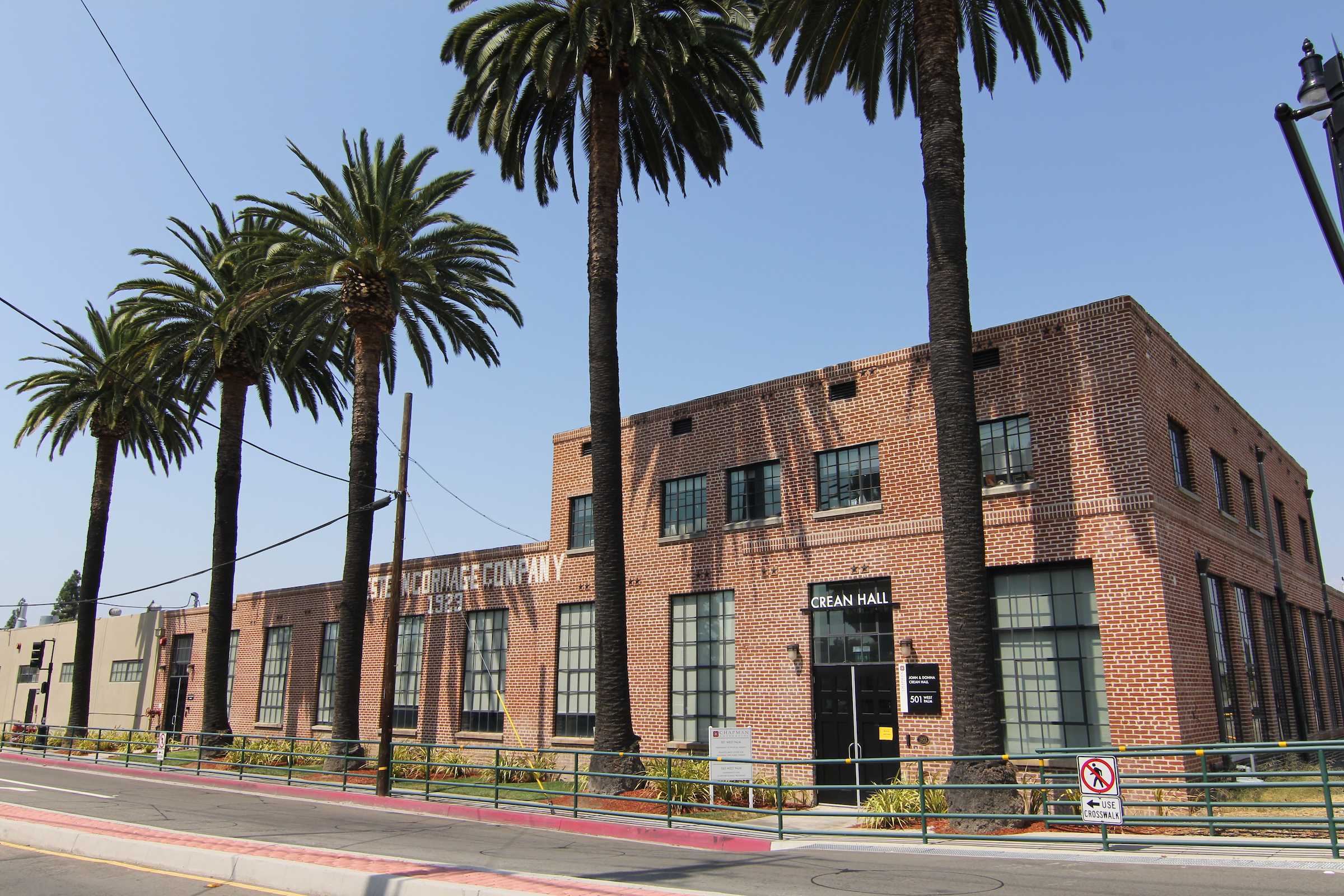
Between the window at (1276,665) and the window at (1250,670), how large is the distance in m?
1.10

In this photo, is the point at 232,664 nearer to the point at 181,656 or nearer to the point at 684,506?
the point at 181,656

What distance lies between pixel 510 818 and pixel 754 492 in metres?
9.98

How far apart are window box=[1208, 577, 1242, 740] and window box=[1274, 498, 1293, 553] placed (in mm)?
8379

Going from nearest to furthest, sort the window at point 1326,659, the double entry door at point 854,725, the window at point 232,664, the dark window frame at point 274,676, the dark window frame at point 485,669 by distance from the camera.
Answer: the double entry door at point 854,725
the window at point 1326,659
the dark window frame at point 485,669
the dark window frame at point 274,676
the window at point 232,664

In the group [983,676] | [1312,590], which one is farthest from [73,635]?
[1312,590]

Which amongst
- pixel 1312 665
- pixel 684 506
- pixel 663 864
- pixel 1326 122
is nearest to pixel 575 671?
pixel 684 506

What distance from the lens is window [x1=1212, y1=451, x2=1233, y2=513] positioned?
2211cm

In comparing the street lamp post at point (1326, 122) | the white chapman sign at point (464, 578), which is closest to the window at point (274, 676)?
the white chapman sign at point (464, 578)

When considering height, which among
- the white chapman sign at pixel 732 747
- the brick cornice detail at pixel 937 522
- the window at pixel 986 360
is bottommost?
the white chapman sign at pixel 732 747

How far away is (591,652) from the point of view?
26625mm

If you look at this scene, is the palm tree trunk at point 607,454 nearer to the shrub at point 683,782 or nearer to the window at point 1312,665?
the shrub at point 683,782

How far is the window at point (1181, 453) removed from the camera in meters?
19.5

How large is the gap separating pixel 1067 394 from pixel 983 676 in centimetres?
651

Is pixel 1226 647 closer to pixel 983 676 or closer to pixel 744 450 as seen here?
pixel 983 676
